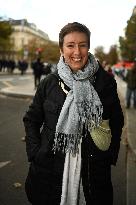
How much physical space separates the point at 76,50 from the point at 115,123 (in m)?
0.61

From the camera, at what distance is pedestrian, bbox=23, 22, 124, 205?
2938 mm

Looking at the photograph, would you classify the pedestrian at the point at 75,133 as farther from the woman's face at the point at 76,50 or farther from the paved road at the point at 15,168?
the paved road at the point at 15,168

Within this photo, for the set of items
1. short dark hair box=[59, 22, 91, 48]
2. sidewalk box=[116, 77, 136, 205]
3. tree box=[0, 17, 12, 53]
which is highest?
tree box=[0, 17, 12, 53]

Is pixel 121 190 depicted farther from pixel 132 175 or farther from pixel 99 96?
pixel 99 96

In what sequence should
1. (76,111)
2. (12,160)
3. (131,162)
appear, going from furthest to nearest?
1. (131,162)
2. (12,160)
3. (76,111)

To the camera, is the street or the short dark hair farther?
the street

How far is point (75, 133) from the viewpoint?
2.94 m

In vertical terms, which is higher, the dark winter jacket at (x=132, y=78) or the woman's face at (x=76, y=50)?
the woman's face at (x=76, y=50)

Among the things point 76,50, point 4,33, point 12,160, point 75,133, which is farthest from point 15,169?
point 4,33

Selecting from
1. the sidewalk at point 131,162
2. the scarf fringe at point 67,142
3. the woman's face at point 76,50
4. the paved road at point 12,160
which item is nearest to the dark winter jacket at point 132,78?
the sidewalk at point 131,162

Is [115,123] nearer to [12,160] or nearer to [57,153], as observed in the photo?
[57,153]

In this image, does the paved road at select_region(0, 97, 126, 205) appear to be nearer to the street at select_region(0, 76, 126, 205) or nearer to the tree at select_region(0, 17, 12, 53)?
the street at select_region(0, 76, 126, 205)

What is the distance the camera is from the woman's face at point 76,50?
298 cm

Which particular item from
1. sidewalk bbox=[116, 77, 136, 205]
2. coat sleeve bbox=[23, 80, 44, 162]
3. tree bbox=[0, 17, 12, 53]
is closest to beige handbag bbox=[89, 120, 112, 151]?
coat sleeve bbox=[23, 80, 44, 162]
